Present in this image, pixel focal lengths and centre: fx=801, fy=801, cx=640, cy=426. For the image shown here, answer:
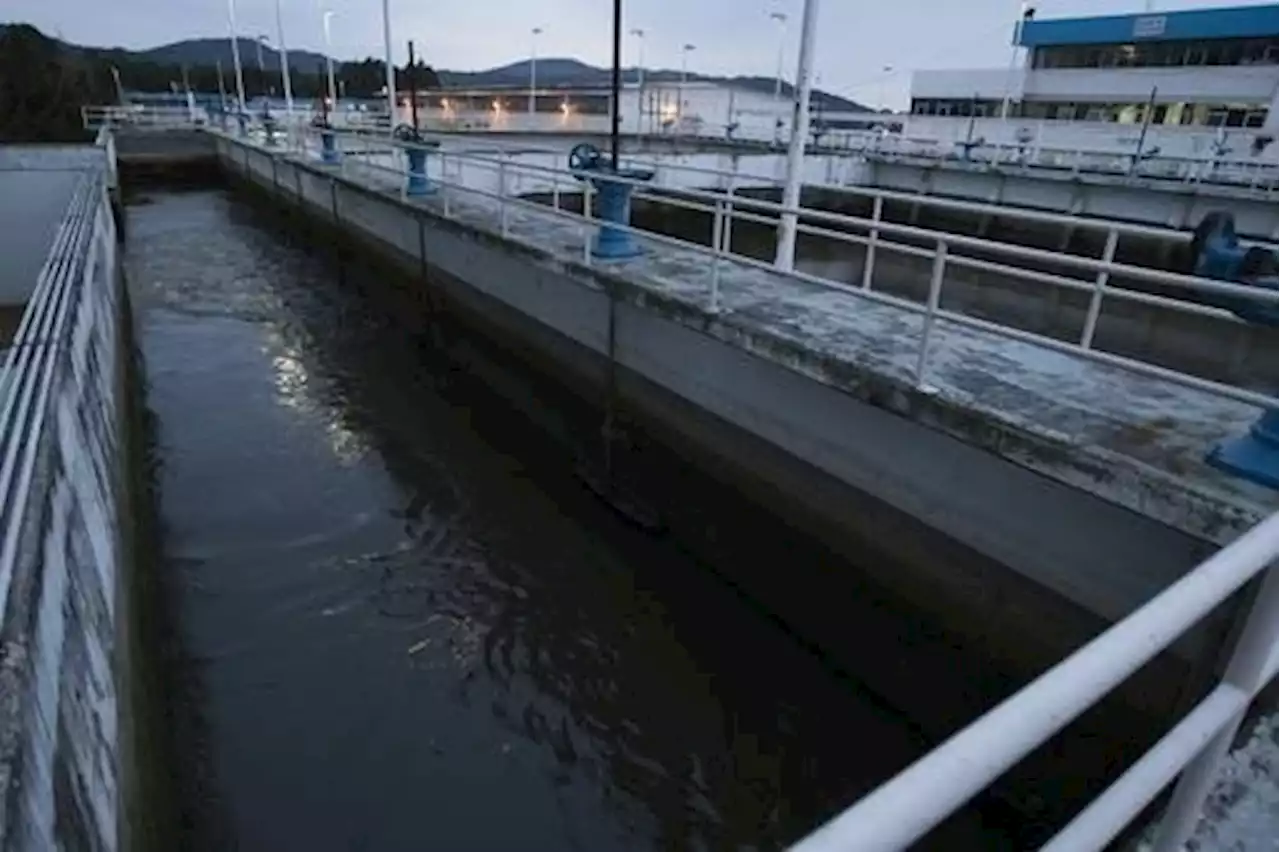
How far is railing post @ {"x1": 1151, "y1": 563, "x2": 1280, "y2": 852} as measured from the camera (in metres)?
1.53

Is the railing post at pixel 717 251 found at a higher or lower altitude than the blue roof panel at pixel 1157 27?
lower

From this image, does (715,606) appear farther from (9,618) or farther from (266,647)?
(9,618)

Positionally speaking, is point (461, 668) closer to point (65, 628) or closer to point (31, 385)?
point (65, 628)

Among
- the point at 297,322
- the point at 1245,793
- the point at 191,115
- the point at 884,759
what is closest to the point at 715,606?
the point at 884,759

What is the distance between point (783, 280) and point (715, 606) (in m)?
3.48

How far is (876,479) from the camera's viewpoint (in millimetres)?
5402

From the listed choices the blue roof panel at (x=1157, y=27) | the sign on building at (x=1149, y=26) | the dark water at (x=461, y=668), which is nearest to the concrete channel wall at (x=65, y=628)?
the dark water at (x=461, y=668)

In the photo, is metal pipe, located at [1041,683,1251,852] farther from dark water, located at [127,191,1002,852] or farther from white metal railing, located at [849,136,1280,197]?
white metal railing, located at [849,136,1280,197]

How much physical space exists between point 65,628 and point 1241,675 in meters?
3.53

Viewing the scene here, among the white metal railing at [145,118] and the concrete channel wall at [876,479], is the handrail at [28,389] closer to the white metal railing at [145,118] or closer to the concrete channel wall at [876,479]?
the concrete channel wall at [876,479]

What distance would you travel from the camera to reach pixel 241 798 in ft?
14.2

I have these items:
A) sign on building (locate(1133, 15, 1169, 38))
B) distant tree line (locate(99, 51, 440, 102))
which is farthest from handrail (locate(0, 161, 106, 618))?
distant tree line (locate(99, 51, 440, 102))

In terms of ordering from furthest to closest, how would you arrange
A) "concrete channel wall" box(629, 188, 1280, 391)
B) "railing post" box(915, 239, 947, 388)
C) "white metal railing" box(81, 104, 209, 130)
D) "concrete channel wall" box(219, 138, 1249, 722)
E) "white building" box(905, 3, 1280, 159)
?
"white metal railing" box(81, 104, 209, 130) < "white building" box(905, 3, 1280, 159) < "concrete channel wall" box(629, 188, 1280, 391) < "railing post" box(915, 239, 947, 388) < "concrete channel wall" box(219, 138, 1249, 722)

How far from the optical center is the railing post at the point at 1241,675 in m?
1.53
